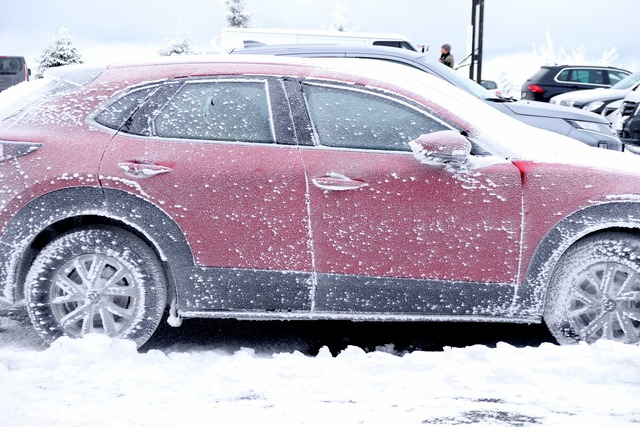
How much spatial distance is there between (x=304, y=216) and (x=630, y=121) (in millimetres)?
9970

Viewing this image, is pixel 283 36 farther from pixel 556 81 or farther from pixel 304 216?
pixel 304 216

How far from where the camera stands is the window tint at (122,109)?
445cm

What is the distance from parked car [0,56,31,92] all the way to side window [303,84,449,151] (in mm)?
27498

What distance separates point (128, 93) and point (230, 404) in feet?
6.27

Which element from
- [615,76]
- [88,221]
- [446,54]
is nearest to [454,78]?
[88,221]

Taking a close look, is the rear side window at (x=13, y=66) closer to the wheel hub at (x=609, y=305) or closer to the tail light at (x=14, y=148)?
the tail light at (x=14, y=148)

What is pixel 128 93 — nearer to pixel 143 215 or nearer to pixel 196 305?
pixel 143 215

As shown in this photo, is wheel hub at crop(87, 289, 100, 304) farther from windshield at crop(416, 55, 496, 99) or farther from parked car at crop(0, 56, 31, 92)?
parked car at crop(0, 56, 31, 92)

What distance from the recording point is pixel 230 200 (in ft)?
14.0

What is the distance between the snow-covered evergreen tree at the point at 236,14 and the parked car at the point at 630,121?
35.8 m

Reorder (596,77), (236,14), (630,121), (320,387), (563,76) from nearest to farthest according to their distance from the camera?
(320,387) < (630,121) < (563,76) < (596,77) < (236,14)

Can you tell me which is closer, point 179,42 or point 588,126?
point 588,126

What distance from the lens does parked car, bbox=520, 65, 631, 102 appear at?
66.0 ft

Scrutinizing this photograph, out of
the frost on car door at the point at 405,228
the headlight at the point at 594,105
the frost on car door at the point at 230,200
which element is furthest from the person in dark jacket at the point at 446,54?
the frost on car door at the point at 230,200
